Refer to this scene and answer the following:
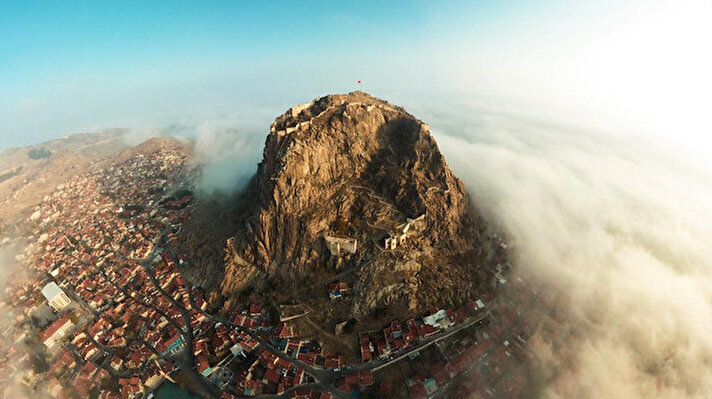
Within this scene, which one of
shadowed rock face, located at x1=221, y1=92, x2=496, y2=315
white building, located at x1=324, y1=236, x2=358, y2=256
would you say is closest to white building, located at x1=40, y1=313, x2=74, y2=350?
shadowed rock face, located at x1=221, y1=92, x2=496, y2=315

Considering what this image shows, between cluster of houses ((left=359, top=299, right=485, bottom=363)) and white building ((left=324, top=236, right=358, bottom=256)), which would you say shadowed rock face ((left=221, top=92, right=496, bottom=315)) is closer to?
white building ((left=324, top=236, right=358, bottom=256))


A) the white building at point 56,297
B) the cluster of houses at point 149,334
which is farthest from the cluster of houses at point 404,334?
the white building at point 56,297

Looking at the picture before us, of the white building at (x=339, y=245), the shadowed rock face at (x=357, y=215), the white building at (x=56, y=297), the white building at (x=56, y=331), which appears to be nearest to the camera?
the shadowed rock face at (x=357, y=215)

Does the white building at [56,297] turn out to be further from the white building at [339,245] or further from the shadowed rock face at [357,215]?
the white building at [339,245]

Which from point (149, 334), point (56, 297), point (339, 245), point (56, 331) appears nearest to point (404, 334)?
point (339, 245)

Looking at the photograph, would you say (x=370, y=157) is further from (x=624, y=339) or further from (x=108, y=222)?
(x=108, y=222)
